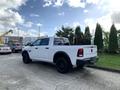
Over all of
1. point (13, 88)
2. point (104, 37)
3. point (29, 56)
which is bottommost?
point (13, 88)

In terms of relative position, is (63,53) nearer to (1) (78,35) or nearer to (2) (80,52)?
(2) (80,52)

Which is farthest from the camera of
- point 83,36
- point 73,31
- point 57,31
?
point 57,31

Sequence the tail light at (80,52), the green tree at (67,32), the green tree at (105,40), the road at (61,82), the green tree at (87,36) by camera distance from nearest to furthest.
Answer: the road at (61,82) < the tail light at (80,52) < the green tree at (105,40) < the green tree at (87,36) < the green tree at (67,32)

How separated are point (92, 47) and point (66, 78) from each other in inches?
82.9

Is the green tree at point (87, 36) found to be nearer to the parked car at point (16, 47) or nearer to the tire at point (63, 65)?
the parked car at point (16, 47)

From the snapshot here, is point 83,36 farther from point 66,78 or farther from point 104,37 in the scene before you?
point 66,78

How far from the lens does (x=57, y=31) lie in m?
25.5

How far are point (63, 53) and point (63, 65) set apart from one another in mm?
604

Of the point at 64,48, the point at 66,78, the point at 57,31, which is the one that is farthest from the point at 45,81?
the point at 57,31

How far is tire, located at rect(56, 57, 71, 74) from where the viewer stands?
25.7ft

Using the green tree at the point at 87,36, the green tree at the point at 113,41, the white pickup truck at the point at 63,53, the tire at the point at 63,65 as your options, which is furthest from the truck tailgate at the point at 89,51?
the green tree at the point at 87,36

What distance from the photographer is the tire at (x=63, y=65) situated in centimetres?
785

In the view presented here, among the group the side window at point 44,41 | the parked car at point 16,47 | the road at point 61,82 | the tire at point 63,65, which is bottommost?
the road at point 61,82

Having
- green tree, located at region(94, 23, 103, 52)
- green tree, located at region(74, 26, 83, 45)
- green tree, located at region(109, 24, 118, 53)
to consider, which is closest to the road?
green tree, located at region(109, 24, 118, 53)
